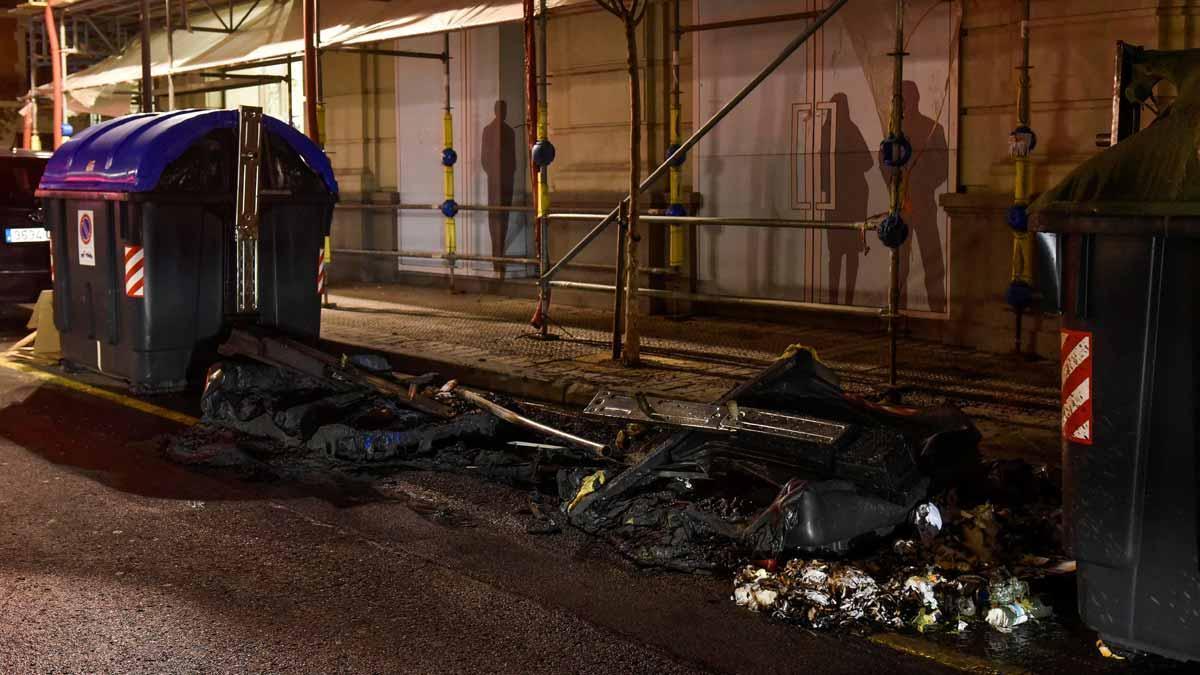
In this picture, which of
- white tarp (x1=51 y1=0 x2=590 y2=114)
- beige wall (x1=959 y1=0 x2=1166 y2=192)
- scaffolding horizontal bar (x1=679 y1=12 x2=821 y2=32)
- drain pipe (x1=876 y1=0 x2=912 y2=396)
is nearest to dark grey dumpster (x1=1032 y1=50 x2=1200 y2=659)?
drain pipe (x1=876 y1=0 x2=912 y2=396)

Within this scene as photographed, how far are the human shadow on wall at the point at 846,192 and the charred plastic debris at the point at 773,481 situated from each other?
13.2 feet

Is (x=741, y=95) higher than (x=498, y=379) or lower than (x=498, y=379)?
higher

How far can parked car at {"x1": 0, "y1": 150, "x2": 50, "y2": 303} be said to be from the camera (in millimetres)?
13195

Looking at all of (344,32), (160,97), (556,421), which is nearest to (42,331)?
(344,32)

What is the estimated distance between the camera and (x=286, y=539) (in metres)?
5.94

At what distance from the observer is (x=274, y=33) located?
51.0 feet

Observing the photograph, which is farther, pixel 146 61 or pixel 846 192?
pixel 146 61

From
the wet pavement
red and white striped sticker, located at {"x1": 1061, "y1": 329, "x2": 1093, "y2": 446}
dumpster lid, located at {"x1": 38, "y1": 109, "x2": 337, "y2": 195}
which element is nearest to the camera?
red and white striped sticker, located at {"x1": 1061, "y1": 329, "x2": 1093, "y2": 446}

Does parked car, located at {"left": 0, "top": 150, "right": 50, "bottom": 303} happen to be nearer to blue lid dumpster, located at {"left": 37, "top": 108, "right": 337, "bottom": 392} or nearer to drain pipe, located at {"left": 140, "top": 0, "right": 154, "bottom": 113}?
drain pipe, located at {"left": 140, "top": 0, "right": 154, "bottom": 113}

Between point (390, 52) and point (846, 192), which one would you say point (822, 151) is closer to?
point (846, 192)

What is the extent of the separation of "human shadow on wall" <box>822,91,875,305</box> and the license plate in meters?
7.55

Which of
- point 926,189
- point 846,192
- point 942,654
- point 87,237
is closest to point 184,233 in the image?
point 87,237

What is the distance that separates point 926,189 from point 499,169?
224 inches

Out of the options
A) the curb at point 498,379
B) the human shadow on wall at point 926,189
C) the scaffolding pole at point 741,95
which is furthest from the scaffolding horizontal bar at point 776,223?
the curb at point 498,379
